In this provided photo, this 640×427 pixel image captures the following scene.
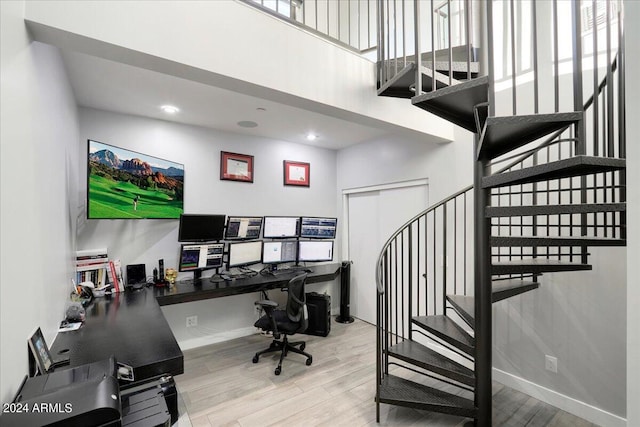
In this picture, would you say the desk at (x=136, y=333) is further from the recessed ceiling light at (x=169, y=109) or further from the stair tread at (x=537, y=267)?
the stair tread at (x=537, y=267)

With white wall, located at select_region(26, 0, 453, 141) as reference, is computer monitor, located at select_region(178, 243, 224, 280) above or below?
below

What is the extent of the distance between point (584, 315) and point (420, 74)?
2.23 m

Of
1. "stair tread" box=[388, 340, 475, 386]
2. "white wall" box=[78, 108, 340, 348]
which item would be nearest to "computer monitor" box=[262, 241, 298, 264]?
"white wall" box=[78, 108, 340, 348]

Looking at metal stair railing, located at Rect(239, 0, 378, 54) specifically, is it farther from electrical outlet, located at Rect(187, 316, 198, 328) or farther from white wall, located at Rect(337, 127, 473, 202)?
electrical outlet, located at Rect(187, 316, 198, 328)

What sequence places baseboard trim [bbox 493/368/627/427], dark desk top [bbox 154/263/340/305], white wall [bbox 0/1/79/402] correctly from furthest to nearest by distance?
dark desk top [bbox 154/263/340/305] < baseboard trim [bbox 493/368/627/427] < white wall [bbox 0/1/79/402]

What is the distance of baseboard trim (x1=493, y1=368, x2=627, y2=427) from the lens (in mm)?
2152

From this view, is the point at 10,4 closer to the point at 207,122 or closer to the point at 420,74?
the point at 420,74

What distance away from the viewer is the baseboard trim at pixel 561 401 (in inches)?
84.7

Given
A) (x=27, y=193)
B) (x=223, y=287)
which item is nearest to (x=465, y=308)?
(x=223, y=287)

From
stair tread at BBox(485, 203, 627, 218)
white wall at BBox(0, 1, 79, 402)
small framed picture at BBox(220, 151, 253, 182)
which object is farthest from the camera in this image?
small framed picture at BBox(220, 151, 253, 182)

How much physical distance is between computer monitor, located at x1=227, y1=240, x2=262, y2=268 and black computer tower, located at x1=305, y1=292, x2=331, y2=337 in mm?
892

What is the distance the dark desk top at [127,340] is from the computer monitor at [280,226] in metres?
1.68

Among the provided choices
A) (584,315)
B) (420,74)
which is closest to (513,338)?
(584,315)

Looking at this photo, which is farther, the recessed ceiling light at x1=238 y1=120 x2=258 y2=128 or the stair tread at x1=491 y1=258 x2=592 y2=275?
the recessed ceiling light at x1=238 y1=120 x2=258 y2=128
